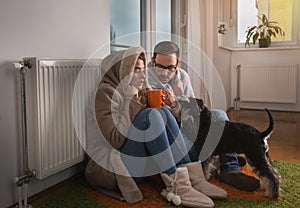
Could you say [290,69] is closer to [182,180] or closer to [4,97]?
[182,180]

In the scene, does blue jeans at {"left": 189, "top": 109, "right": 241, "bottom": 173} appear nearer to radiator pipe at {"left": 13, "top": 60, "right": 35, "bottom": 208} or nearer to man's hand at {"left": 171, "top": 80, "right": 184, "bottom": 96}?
man's hand at {"left": 171, "top": 80, "right": 184, "bottom": 96}

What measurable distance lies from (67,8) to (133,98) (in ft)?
1.94

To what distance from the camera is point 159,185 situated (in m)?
1.62

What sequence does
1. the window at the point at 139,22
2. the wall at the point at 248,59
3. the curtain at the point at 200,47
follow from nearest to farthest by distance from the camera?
the window at the point at 139,22, the curtain at the point at 200,47, the wall at the point at 248,59

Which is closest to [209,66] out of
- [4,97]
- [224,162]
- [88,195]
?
[224,162]

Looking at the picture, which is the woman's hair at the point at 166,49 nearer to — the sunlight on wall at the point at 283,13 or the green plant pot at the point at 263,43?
the green plant pot at the point at 263,43

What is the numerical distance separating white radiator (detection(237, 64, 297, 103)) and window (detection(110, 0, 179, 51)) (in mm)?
1895

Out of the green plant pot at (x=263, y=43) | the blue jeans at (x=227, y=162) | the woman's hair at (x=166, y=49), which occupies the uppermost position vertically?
the green plant pot at (x=263, y=43)

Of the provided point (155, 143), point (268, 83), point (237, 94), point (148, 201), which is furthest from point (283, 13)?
point (148, 201)

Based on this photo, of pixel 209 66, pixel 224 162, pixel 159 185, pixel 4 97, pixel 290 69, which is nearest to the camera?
pixel 4 97

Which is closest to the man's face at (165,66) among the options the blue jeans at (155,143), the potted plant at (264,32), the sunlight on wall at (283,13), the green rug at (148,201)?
the blue jeans at (155,143)

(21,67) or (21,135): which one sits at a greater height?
(21,67)

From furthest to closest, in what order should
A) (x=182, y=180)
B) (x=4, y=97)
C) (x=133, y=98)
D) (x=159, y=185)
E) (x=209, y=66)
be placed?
(x=209, y=66) < (x=159, y=185) < (x=133, y=98) < (x=182, y=180) < (x=4, y=97)

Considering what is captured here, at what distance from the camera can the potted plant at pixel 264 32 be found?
168 inches
